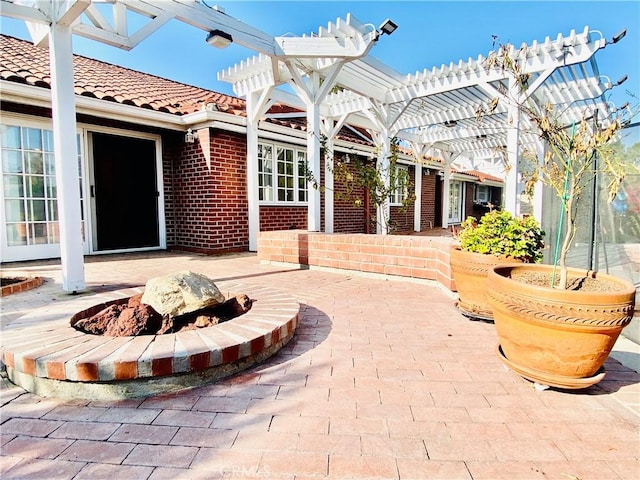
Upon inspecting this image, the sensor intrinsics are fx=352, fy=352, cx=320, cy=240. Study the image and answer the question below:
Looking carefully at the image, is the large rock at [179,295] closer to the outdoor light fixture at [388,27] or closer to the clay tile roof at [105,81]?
the outdoor light fixture at [388,27]

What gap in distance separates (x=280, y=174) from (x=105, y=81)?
154 inches

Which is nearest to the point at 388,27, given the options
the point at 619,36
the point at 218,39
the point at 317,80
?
the point at 317,80

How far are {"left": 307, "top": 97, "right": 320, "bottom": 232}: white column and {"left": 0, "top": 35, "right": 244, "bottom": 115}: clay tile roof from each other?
2309 millimetres

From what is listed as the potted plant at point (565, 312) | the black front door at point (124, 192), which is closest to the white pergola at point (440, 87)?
the black front door at point (124, 192)

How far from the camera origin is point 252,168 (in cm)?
701

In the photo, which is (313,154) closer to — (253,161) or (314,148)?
(314,148)

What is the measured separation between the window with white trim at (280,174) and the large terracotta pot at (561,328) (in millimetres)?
5925

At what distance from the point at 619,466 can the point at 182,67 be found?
34.0 feet

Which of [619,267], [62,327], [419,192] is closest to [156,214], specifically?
[62,327]

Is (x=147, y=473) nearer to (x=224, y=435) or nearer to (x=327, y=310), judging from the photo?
(x=224, y=435)

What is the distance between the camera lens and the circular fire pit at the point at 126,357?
177cm

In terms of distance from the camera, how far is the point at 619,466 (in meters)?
1.31

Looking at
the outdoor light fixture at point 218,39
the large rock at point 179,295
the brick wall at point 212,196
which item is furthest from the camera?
the brick wall at point 212,196

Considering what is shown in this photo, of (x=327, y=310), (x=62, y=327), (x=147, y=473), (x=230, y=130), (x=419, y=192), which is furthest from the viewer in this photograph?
(x=419, y=192)
